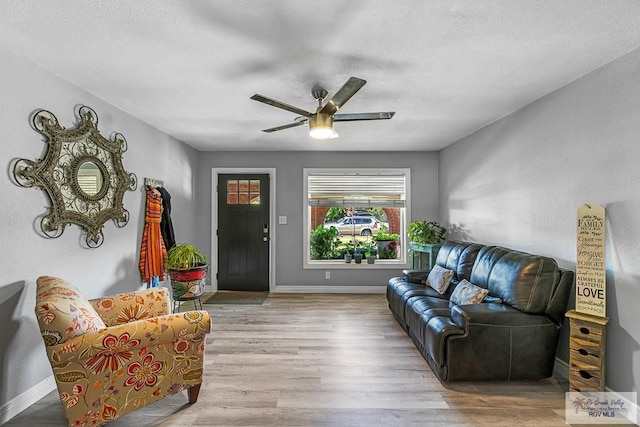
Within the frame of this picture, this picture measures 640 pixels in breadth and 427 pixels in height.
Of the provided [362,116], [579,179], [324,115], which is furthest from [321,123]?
[579,179]

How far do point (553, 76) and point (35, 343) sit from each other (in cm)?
427

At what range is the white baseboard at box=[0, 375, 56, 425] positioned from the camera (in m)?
2.06

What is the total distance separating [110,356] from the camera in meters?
1.89

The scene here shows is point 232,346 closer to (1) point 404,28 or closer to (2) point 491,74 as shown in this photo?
Answer: (1) point 404,28

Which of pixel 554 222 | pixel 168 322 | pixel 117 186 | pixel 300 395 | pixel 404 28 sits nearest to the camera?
pixel 404 28

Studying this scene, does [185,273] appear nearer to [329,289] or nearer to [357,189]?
[329,289]

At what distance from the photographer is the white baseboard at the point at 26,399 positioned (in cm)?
206

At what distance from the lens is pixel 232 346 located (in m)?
3.21

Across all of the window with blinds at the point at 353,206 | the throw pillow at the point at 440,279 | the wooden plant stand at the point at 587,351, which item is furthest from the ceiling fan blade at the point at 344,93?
the window with blinds at the point at 353,206

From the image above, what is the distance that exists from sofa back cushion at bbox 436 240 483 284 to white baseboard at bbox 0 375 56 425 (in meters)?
3.73

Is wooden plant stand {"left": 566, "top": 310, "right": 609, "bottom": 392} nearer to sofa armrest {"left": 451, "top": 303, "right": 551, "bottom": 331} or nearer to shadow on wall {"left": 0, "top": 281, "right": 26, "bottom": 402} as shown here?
sofa armrest {"left": 451, "top": 303, "right": 551, "bottom": 331}

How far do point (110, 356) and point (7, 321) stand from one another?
829 millimetres

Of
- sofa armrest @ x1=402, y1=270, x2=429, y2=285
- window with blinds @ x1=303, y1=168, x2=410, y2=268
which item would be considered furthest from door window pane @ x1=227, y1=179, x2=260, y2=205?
sofa armrest @ x1=402, y1=270, x2=429, y2=285

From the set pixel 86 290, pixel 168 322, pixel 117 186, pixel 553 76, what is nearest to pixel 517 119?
pixel 553 76
